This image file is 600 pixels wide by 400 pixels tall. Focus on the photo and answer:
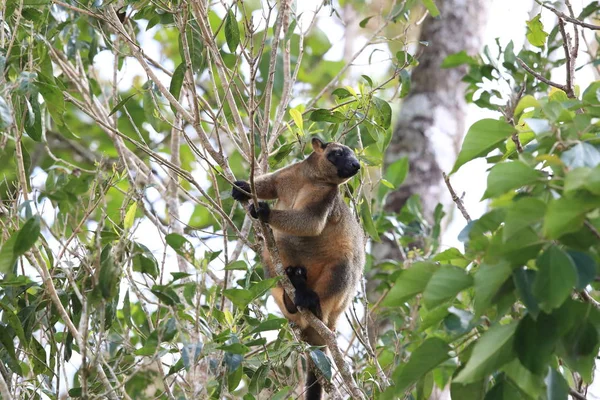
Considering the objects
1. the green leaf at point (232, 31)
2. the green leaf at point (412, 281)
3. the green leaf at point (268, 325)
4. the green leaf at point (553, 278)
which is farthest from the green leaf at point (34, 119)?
the green leaf at point (553, 278)

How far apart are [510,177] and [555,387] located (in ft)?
3.01

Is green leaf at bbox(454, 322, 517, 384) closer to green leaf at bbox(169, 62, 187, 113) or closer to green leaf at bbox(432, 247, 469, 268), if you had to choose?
green leaf at bbox(432, 247, 469, 268)

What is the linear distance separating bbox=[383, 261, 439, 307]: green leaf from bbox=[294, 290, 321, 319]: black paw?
9.35 ft

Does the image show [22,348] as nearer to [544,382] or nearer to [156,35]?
[544,382]

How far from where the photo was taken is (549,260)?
2674 mm

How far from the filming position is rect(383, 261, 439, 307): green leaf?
3.19m

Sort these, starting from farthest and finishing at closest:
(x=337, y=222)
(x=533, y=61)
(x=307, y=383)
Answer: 1. (x=533, y=61)
2. (x=337, y=222)
3. (x=307, y=383)

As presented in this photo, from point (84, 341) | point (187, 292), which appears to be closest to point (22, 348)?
point (187, 292)

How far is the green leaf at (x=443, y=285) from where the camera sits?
2.96 meters

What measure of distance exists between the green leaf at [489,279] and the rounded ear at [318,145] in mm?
4501

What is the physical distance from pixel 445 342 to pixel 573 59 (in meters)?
2.29

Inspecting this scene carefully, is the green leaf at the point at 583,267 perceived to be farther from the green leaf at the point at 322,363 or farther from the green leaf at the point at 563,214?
the green leaf at the point at 322,363

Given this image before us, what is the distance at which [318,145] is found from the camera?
7.31m

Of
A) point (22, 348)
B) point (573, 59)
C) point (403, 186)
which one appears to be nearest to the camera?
point (573, 59)
